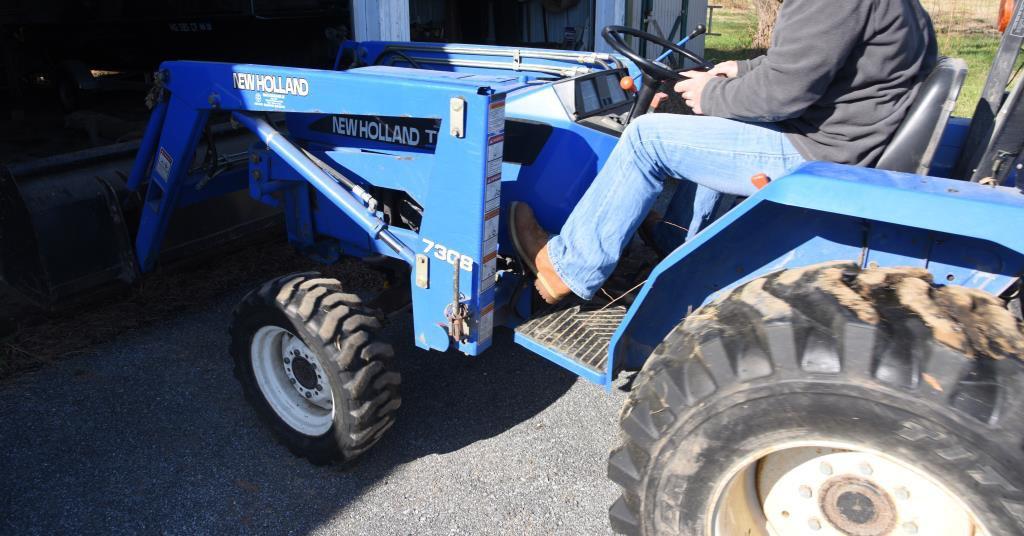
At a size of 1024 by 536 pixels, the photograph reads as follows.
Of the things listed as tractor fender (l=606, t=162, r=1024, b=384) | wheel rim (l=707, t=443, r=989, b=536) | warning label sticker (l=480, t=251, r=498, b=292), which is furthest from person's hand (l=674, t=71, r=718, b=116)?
Result: wheel rim (l=707, t=443, r=989, b=536)

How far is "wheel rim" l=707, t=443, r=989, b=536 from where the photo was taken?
5.32 ft

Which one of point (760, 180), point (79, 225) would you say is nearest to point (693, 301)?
point (760, 180)

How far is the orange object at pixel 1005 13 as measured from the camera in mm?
1825

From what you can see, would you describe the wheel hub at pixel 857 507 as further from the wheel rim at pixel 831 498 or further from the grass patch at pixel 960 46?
the grass patch at pixel 960 46

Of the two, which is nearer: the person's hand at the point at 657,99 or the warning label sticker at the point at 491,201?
the warning label sticker at the point at 491,201

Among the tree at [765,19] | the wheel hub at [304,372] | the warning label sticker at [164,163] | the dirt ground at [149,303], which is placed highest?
the tree at [765,19]

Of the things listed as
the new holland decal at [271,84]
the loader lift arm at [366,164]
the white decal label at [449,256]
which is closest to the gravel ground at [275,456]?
the loader lift arm at [366,164]

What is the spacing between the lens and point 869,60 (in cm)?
193

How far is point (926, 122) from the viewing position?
188cm

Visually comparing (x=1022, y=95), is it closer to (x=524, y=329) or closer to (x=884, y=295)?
(x=884, y=295)

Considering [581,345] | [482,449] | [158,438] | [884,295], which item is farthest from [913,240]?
[158,438]

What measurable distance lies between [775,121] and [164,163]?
8.41 feet

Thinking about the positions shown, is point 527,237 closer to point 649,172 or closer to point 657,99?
point 649,172

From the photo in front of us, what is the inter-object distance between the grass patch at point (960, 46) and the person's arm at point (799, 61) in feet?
22.4
